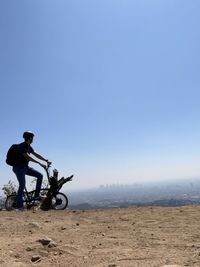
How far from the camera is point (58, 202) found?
578 inches

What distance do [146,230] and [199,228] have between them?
1.23 m

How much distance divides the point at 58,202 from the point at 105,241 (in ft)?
26.0

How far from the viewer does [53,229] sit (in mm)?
8461

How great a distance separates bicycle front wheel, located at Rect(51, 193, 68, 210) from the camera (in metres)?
14.5

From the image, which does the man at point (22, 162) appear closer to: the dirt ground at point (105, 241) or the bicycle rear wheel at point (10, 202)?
the bicycle rear wheel at point (10, 202)

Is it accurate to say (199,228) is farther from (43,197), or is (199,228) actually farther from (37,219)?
(43,197)

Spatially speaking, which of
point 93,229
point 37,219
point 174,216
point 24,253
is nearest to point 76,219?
point 37,219

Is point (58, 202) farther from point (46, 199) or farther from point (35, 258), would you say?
point (35, 258)

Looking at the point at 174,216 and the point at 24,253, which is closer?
the point at 24,253

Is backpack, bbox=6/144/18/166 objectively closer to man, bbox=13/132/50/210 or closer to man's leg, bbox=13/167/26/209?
man, bbox=13/132/50/210

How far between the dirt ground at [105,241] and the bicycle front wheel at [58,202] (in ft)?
13.7

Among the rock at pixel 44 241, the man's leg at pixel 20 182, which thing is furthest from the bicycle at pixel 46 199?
the rock at pixel 44 241

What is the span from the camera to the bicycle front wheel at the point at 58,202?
1453cm

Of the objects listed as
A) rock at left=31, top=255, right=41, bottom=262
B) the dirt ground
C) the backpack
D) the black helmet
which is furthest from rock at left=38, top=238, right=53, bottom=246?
the black helmet
